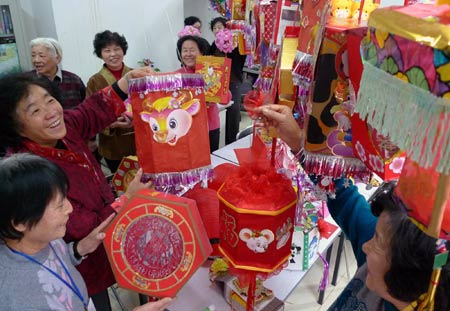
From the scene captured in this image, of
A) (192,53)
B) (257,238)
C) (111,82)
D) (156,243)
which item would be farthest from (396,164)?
(111,82)

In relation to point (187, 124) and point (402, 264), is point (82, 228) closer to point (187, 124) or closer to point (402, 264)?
point (187, 124)

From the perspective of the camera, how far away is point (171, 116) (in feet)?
3.44

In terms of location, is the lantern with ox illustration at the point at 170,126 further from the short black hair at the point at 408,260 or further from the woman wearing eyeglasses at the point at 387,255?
the short black hair at the point at 408,260

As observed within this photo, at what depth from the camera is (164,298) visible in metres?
0.95

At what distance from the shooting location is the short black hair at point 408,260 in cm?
61

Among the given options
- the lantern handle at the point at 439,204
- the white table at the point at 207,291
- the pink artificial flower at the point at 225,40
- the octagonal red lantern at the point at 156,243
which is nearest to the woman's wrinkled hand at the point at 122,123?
the pink artificial flower at the point at 225,40

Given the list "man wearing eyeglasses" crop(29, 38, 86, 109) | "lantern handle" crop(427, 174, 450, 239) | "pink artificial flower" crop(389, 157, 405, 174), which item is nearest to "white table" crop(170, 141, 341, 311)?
"pink artificial flower" crop(389, 157, 405, 174)

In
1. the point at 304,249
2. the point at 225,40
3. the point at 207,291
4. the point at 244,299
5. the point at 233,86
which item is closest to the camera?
the point at 244,299

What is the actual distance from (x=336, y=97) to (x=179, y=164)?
533 millimetres

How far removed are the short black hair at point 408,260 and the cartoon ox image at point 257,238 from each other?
319 millimetres

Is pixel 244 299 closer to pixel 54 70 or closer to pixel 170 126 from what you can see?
pixel 170 126

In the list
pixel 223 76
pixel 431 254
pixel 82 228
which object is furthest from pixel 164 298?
pixel 223 76

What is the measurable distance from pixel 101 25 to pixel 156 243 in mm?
3384

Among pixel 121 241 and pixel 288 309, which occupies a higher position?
pixel 121 241
